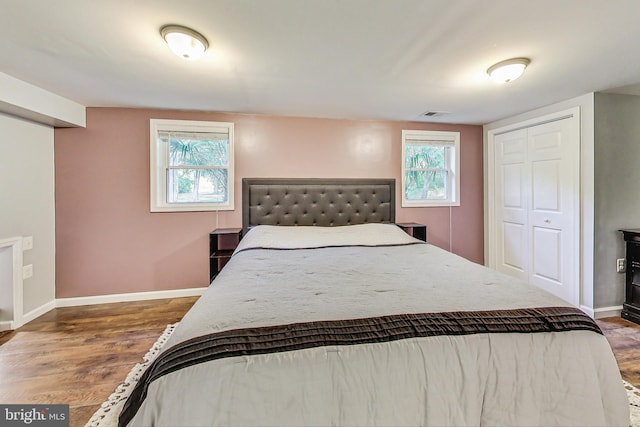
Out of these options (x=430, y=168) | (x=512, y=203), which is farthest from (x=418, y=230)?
(x=512, y=203)

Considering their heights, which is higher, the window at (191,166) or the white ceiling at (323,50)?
the white ceiling at (323,50)

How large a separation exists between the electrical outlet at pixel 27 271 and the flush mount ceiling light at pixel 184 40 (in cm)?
271

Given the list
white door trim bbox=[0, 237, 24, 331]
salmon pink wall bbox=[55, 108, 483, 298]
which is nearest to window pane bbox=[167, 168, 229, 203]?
salmon pink wall bbox=[55, 108, 483, 298]

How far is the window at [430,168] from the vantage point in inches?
152

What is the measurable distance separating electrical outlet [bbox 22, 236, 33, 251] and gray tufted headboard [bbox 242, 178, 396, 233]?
205cm

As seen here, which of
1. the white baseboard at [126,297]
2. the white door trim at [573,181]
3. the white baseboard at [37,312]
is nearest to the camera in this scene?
the white baseboard at [37,312]

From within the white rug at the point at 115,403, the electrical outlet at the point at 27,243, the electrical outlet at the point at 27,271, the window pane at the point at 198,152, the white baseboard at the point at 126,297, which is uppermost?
the window pane at the point at 198,152

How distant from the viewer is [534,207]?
3369 millimetres

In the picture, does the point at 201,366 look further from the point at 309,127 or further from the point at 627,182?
the point at 627,182

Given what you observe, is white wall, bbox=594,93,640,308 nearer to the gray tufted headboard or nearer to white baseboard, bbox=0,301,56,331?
the gray tufted headboard

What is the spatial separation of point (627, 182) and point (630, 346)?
1594 millimetres

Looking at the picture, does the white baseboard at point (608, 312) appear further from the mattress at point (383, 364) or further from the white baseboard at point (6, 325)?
the white baseboard at point (6, 325)

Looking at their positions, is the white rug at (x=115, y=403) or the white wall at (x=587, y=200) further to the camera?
the white wall at (x=587, y=200)

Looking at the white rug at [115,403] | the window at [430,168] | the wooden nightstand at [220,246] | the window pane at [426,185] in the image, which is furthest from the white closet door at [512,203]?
the white rug at [115,403]
